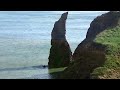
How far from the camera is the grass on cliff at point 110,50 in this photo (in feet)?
47.0

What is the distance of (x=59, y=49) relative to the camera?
19781mm

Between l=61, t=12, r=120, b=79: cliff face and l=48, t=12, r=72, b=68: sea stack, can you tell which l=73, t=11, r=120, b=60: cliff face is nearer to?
l=61, t=12, r=120, b=79: cliff face

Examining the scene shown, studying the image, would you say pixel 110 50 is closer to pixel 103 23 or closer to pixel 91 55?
pixel 91 55

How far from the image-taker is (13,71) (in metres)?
18.1

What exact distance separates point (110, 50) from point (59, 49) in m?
4.55

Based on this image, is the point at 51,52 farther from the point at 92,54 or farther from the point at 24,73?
the point at 92,54

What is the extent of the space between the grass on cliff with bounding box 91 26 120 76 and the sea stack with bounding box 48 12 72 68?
2.46 meters

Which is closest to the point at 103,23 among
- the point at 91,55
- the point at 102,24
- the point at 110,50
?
the point at 102,24

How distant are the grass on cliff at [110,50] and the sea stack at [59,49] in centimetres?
246

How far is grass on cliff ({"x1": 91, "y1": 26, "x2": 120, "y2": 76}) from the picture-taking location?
1432 cm

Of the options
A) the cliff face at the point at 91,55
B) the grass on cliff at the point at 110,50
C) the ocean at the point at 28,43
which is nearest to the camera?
the grass on cliff at the point at 110,50

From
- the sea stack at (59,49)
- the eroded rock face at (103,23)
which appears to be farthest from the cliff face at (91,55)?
the sea stack at (59,49)

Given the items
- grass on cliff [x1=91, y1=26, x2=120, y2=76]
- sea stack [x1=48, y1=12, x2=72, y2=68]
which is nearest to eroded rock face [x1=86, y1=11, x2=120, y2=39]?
grass on cliff [x1=91, y1=26, x2=120, y2=76]

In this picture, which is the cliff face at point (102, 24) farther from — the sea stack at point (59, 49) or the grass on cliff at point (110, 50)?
the sea stack at point (59, 49)
